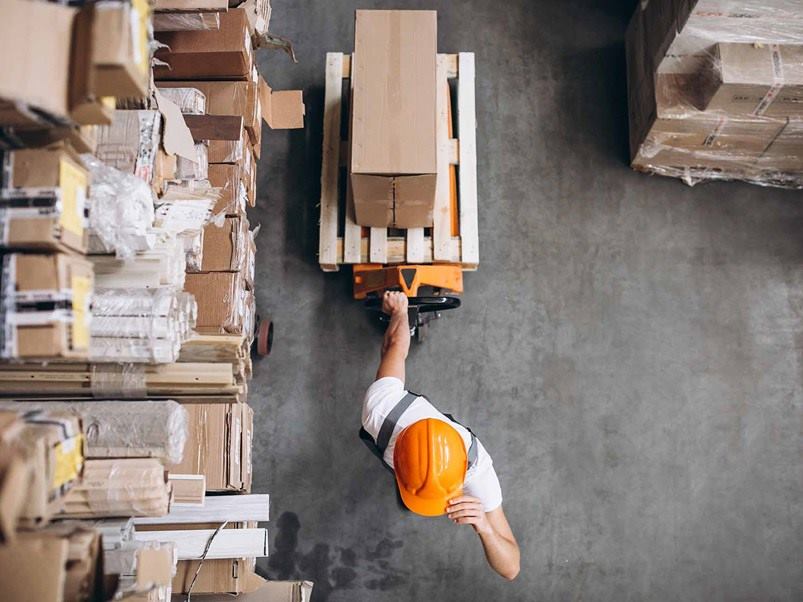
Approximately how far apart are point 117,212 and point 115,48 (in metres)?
0.54

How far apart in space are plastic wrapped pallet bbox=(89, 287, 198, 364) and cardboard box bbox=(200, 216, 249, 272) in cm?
113

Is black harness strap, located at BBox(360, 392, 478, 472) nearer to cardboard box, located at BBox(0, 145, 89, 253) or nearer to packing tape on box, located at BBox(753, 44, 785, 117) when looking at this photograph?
cardboard box, located at BBox(0, 145, 89, 253)

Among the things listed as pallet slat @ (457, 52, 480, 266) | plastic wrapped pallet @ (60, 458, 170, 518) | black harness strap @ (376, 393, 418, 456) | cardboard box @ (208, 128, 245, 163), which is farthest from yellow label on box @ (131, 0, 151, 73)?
pallet slat @ (457, 52, 480, 266)

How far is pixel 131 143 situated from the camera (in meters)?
2.54

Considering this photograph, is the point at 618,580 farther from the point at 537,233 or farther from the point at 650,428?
the point at 537,233

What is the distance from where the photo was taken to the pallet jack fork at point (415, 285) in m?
3.83

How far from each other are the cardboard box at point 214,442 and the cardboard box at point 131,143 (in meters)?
1.14

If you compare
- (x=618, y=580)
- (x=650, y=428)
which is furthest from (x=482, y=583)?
(x=650, y=428)


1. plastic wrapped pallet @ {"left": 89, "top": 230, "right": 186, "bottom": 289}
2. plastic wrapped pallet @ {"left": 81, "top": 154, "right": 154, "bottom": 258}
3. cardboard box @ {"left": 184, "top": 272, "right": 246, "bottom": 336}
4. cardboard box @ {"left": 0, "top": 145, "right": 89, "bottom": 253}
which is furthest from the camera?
cardboard box @ {"left": 184, "top": 272, "right": 246, "bottom": 336}

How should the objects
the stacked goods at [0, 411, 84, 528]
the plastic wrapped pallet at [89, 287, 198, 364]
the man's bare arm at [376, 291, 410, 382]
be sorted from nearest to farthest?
the stacked goods at [0, 411, 84, 528] → the plastic wrapped pallet at [89, 287, 198, 364] → the man's bare arm at [376, 291, 410, 382]

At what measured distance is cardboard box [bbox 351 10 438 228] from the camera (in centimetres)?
337

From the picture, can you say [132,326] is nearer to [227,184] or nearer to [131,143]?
[131,143]

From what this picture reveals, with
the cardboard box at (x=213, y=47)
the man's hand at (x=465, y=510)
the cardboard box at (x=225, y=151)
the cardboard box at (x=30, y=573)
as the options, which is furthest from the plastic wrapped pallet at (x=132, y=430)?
the cardboard box at (x=213, y=47)

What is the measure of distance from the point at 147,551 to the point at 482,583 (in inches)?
89.4
